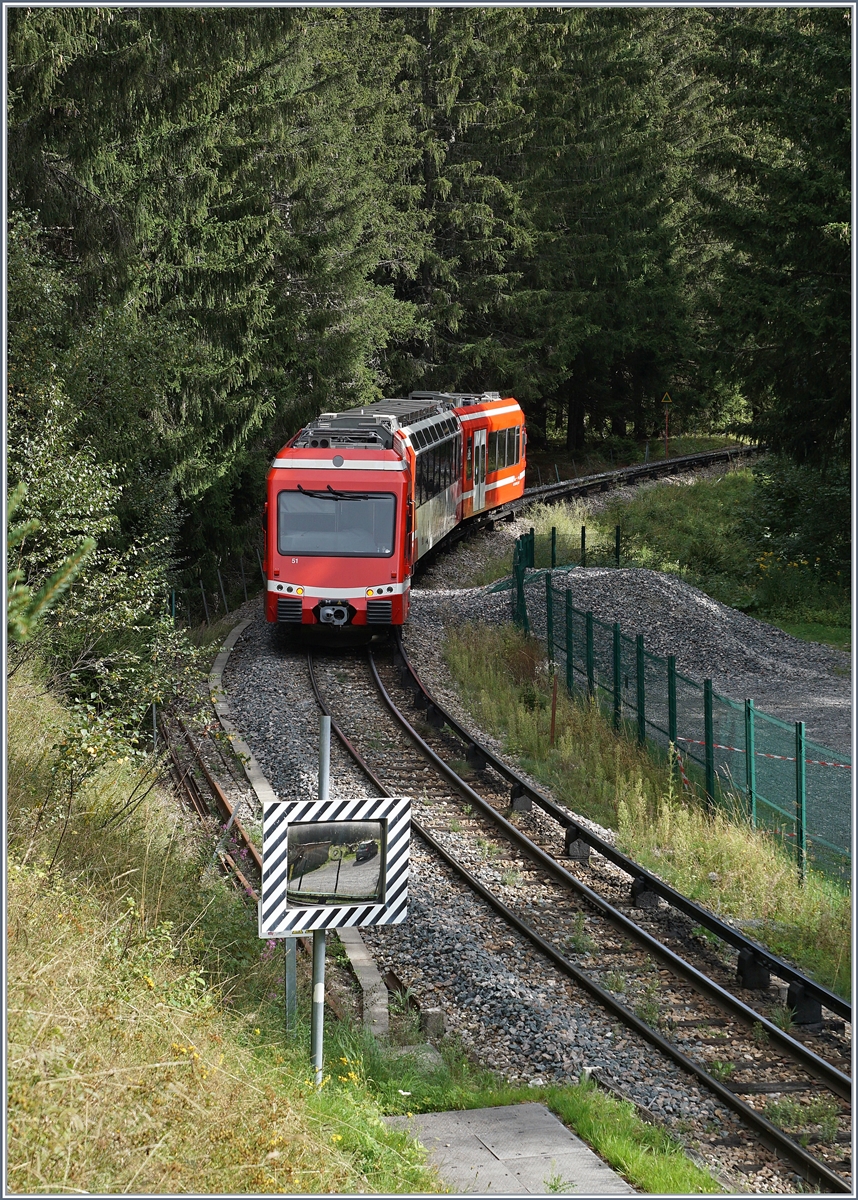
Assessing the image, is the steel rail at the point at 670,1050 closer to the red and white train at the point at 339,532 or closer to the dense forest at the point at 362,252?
the dense forest at the point at 362,252

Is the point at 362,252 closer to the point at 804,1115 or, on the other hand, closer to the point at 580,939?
the point at 580,939

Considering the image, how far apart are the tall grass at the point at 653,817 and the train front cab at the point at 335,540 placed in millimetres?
2070

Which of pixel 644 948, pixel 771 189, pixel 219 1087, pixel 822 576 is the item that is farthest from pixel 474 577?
pixel 219 1087

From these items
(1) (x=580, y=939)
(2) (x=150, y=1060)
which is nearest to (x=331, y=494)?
(1) (x=580, y=939)

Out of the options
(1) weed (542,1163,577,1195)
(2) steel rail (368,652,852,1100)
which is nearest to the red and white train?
(2) steel rail (368,652,852,1100)

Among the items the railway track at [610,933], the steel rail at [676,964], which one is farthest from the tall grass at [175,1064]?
the steel rail at [676,964]

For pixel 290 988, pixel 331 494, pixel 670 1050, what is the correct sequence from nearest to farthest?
pixel 290 988 < pixel 670 1050 < pixel 331 494

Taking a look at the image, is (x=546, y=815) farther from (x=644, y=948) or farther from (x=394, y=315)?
(x=394, y=315)

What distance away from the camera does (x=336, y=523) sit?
19.7 m

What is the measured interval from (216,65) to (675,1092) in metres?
16.3

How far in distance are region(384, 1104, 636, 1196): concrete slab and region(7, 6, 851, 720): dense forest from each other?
3.76m

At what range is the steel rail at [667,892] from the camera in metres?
9.27

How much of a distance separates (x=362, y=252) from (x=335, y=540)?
17.4 metres

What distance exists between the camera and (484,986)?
954 cm
